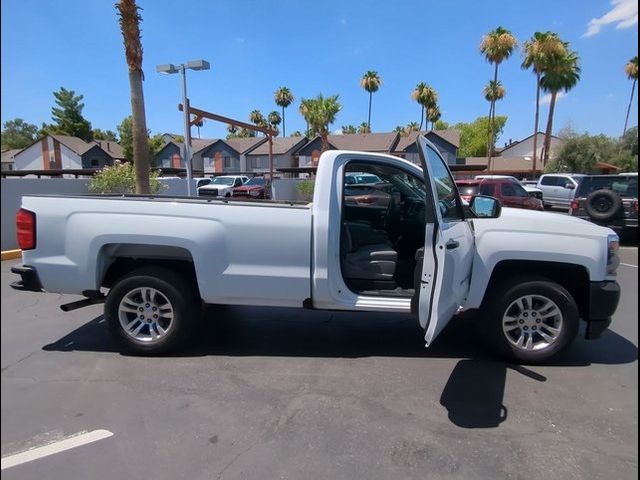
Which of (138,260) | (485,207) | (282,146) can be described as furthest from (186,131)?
(282,146)

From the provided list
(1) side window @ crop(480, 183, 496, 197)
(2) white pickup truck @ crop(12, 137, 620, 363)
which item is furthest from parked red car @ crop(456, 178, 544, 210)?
(2) white pickup truck @ crop(12, 137, 620, 363)

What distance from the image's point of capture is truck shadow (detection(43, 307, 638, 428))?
3721 millimetres

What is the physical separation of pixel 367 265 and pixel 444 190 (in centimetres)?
113

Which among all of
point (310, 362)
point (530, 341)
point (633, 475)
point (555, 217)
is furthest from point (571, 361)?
point (310, 362)

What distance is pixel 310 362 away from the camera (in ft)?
13.8

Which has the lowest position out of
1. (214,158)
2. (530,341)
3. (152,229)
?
(530,341)

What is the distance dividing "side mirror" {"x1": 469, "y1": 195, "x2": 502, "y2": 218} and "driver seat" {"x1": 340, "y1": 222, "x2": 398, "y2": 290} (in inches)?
34.7

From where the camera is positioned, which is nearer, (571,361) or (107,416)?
(107,416)

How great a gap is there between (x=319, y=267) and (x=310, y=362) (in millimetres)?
891

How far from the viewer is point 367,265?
4.61 m

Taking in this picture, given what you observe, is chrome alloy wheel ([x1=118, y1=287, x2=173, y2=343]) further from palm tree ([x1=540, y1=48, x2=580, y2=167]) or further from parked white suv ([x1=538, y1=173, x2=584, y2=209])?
palm tree ([x1=540, y1=48, x2=580, y2=167])

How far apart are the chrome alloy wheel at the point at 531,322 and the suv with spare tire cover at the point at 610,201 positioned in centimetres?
894

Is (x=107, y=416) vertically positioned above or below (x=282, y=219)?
below

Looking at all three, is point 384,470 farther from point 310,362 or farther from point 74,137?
point 74,137
